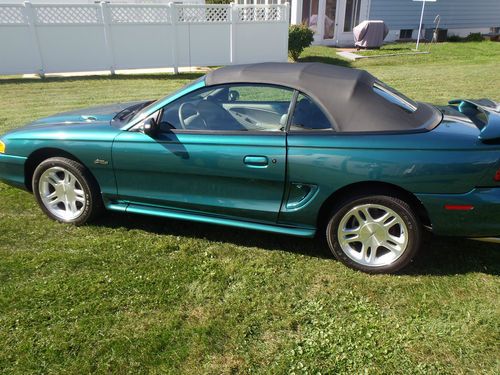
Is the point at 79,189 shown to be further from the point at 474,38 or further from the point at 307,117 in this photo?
the point at 474,38

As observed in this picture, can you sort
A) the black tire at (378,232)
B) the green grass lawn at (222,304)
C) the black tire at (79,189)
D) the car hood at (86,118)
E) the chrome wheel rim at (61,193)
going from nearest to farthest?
the green grass lawn at (222,304) < the black tire at (378,232) < the black tire at (79,189) < the chrome wheel rim at (61,193) < the car hood at (86,118)

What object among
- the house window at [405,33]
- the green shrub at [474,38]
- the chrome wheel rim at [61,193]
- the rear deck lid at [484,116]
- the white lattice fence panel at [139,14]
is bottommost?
the green shrub at [474,38]

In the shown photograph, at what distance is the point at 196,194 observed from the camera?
3541mm

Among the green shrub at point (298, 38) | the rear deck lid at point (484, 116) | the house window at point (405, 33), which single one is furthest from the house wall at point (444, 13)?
the rear deck lid at point (484, 116)

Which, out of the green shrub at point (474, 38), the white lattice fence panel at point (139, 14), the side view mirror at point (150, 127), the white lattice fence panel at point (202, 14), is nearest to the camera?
the side view mirror at point (150, 127)

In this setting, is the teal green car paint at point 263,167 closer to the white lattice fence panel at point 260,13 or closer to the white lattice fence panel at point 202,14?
the white lattice fence panel at point 202,14

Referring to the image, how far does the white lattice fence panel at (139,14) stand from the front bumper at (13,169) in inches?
366

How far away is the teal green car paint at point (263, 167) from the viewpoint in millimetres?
2920

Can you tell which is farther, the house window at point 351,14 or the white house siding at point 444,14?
the white house siding at point 444,14

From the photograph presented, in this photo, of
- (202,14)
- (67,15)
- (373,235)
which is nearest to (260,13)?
(202,14)

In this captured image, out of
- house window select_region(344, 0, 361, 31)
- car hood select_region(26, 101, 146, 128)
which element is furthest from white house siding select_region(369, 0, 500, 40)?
car hood select_region(26, 101, 146, 128)

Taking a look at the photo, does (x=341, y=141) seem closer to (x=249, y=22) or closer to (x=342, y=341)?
(x=342, y=341)

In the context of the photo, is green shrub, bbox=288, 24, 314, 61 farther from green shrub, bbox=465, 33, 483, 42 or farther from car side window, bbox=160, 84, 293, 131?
car side window, bbox=160, 84, 293, 131

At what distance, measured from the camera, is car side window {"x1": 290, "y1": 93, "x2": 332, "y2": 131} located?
3203 millimetres
